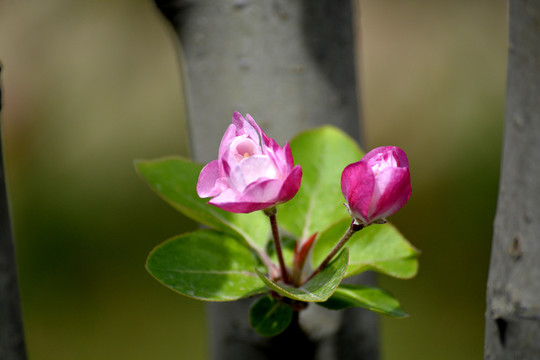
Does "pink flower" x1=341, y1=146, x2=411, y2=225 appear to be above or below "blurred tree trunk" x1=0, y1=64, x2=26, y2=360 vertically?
above

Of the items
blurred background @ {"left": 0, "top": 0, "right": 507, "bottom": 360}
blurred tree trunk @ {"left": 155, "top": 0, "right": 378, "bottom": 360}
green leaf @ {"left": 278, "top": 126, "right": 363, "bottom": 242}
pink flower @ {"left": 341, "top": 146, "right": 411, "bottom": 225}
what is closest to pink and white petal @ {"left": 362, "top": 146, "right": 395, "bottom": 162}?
pink flower @ {"left": 341, "top": 146, "right": 411, "bottom": 225}

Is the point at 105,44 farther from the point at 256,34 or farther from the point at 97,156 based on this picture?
the point at 256,34

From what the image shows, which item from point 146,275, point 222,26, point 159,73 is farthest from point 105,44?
point 222,26

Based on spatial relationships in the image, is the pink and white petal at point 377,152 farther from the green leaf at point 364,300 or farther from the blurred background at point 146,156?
the blurred background at point 146,156

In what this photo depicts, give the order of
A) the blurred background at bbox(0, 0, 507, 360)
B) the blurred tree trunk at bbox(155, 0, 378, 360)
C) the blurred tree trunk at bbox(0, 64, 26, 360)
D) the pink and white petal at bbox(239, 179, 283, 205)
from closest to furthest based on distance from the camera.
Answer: the pink and white petal at bbox(239, 179, 283, 205), the blurred tree trunk at bbox(0, 64, 26, 360), the blurred tree trunk at bbox(155, 0, 378, 360), the blurred background at bbox(0, 0, 507, 360)

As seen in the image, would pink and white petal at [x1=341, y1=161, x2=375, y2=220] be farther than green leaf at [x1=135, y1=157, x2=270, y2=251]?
A: No

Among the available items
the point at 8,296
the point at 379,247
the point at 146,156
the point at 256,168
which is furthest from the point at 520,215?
the point at 146,156

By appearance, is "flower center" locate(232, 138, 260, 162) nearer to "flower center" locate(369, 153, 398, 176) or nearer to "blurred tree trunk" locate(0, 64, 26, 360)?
"flower center" locate(369, 153, 398, 176)
